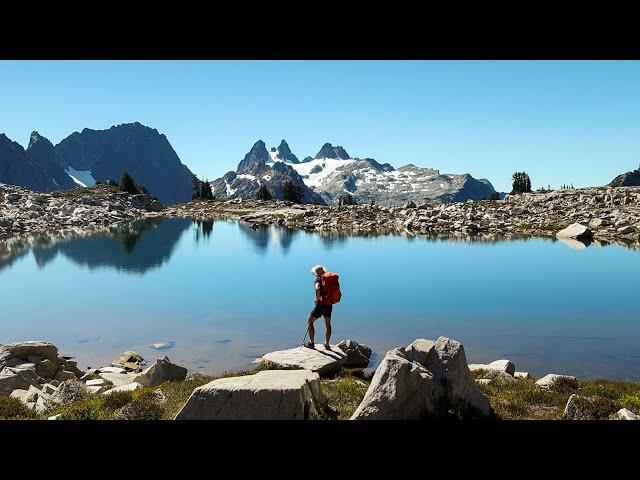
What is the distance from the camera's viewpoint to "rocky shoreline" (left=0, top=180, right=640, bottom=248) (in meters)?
90.2

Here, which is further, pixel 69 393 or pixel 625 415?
pixel 69 393

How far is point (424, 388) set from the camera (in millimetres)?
10891

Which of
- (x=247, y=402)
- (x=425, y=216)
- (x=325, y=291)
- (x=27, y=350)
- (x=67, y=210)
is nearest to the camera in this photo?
(x=247, y=402)

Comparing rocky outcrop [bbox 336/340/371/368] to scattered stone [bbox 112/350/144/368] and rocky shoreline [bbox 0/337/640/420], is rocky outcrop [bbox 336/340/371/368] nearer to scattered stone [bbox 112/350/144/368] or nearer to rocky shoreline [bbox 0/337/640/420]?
rocky shoreline [bbox 0/337/640/420]

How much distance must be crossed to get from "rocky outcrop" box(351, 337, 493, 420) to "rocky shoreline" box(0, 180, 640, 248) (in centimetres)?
7127

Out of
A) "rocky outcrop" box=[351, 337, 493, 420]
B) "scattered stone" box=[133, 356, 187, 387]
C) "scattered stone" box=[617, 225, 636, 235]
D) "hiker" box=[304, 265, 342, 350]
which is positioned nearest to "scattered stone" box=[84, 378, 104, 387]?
"scattered stone" box=[133, 356, 187, 387]

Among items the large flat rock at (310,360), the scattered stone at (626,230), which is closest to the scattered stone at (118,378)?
the large flat rock at (310,360)

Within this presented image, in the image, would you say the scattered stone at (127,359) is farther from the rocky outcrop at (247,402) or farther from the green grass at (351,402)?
the rocky outcrop at (247,402)

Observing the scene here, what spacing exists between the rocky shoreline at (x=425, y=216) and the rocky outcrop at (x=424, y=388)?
71.3 metres

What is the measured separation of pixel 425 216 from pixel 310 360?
98619mm

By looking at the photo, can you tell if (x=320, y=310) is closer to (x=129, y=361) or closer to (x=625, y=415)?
(x=625, y=415)

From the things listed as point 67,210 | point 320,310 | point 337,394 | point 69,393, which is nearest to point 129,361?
point 69,393
